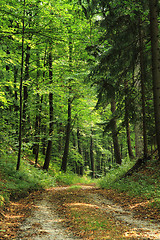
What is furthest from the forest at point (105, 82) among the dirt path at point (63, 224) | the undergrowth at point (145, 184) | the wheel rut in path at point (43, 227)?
the wheel rut in path at point (43, 227)

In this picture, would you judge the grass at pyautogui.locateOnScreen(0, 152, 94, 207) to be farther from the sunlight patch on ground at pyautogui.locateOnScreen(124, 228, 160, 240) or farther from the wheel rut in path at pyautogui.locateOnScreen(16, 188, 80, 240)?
the sunlight patch on ground at pyautogui.locateOnScreen(124, 228, 160, 240)

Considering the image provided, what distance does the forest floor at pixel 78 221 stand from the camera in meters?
4.49

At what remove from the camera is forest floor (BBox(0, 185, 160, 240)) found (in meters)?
4.49

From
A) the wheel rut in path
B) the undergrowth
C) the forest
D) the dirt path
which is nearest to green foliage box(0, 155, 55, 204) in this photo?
the forest

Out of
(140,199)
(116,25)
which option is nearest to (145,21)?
(116,25)

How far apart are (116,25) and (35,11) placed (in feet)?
13.6

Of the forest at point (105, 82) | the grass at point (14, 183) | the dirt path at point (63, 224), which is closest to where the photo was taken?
the dirt path at point (63, 224)

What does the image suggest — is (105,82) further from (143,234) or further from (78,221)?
(143,234)

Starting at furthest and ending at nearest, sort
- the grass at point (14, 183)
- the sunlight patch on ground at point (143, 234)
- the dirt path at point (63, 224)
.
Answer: the grass at point (14, 183)
the dirt path at point (63, 224)
the sunlight patch on ground at point (143, 234)

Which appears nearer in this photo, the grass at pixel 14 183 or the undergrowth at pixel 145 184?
the undergrowth at pixel 145 184

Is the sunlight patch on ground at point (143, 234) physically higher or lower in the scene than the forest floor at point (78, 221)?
higher

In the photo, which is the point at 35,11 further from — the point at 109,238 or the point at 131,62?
the point at 109,238

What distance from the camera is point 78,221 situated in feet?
17.6

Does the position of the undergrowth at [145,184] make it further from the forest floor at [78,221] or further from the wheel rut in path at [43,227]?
the wheel rut in path at [43,227]
